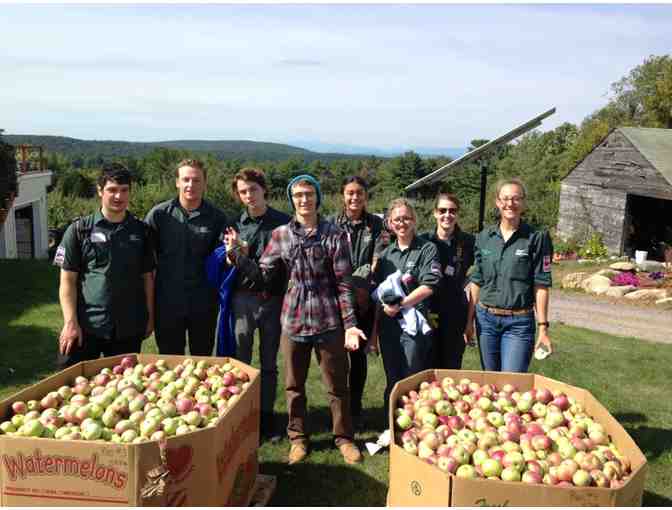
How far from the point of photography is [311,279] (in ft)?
12.8

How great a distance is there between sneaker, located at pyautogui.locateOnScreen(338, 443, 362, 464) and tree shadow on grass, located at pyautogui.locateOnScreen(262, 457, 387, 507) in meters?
0.05

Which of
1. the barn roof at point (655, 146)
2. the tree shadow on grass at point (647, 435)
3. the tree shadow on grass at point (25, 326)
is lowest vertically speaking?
the tree shadow on grass at point (25, 326)

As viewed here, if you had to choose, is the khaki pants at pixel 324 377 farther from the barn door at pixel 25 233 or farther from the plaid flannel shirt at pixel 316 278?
the barn door at pixel 25 233

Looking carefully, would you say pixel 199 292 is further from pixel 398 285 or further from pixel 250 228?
pixel 398 285

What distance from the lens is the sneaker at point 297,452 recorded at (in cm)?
419

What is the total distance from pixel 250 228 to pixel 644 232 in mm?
17678

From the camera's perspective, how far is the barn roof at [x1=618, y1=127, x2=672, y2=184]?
16531 millimetres

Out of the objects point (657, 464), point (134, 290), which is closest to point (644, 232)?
point (657, 464)

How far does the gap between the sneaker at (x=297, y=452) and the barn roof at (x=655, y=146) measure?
15.5 metres

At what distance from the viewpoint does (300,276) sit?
3908 millimetres

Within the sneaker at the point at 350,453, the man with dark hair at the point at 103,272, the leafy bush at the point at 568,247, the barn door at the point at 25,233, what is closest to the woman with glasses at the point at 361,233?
the sneaker at the point at 350,453

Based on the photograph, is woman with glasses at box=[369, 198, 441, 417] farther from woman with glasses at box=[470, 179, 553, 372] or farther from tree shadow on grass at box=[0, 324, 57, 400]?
tree shadow on grass at box=[0, 324, 57, 400]

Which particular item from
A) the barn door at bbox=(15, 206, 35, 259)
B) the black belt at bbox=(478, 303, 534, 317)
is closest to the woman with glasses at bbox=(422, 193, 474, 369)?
the black belt at bbox=(478, 303, 534, 317)

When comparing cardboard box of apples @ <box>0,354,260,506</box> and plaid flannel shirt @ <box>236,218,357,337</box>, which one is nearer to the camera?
cardboard box of apples @ <box>0,354,260,506</box>
